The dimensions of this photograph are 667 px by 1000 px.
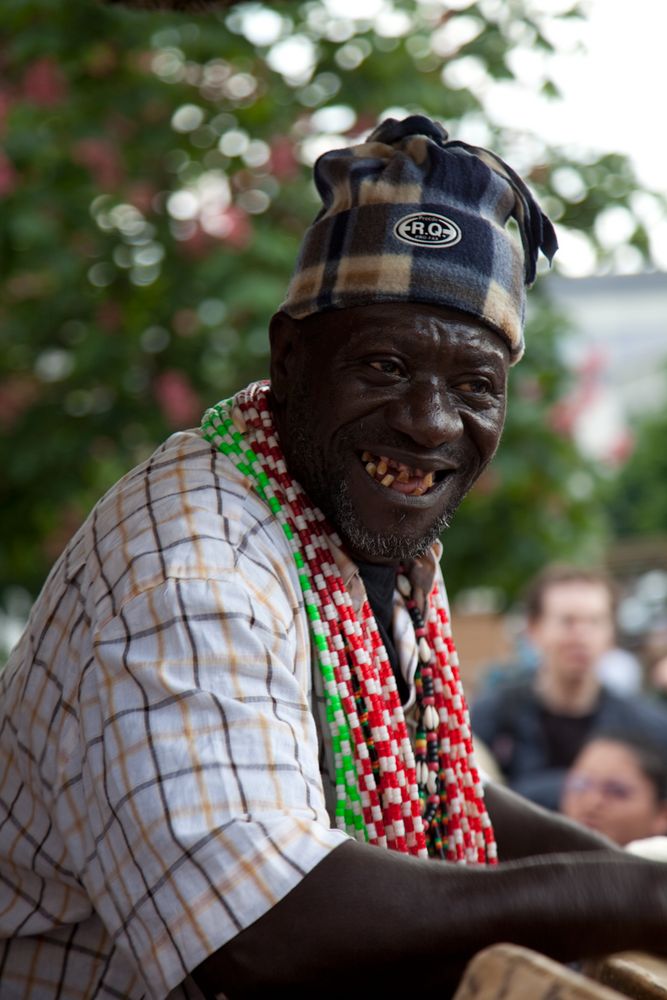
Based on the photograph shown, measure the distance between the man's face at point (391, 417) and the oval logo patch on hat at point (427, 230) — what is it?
3.7 inches

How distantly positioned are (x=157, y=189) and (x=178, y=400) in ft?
2.62

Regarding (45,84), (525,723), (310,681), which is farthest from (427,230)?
(525,723)

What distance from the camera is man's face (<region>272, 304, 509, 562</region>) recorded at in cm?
189

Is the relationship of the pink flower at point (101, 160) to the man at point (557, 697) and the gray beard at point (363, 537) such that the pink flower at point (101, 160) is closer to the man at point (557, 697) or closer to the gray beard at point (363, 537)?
the man at point (557, 697)

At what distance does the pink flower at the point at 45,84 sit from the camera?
A: 15.8 ft

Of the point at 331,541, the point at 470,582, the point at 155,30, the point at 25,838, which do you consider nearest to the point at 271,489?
the point at 331,541

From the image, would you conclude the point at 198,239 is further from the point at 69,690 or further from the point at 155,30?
the point at 69,690

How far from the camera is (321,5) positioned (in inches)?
184

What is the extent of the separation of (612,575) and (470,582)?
7734mm

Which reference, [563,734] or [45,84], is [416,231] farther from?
[563,734]

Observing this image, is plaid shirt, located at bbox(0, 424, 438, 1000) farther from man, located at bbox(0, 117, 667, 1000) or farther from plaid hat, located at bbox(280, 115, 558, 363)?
plaid hat, located at bbox(280, 115, 558, 363)

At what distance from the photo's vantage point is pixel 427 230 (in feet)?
6.19

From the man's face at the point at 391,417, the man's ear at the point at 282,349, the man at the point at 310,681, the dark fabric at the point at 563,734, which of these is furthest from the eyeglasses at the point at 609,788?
the man's ear at the point at 282,349

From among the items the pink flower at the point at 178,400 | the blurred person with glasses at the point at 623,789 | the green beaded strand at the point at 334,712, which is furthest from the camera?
the pink flower at the point at 178,400
